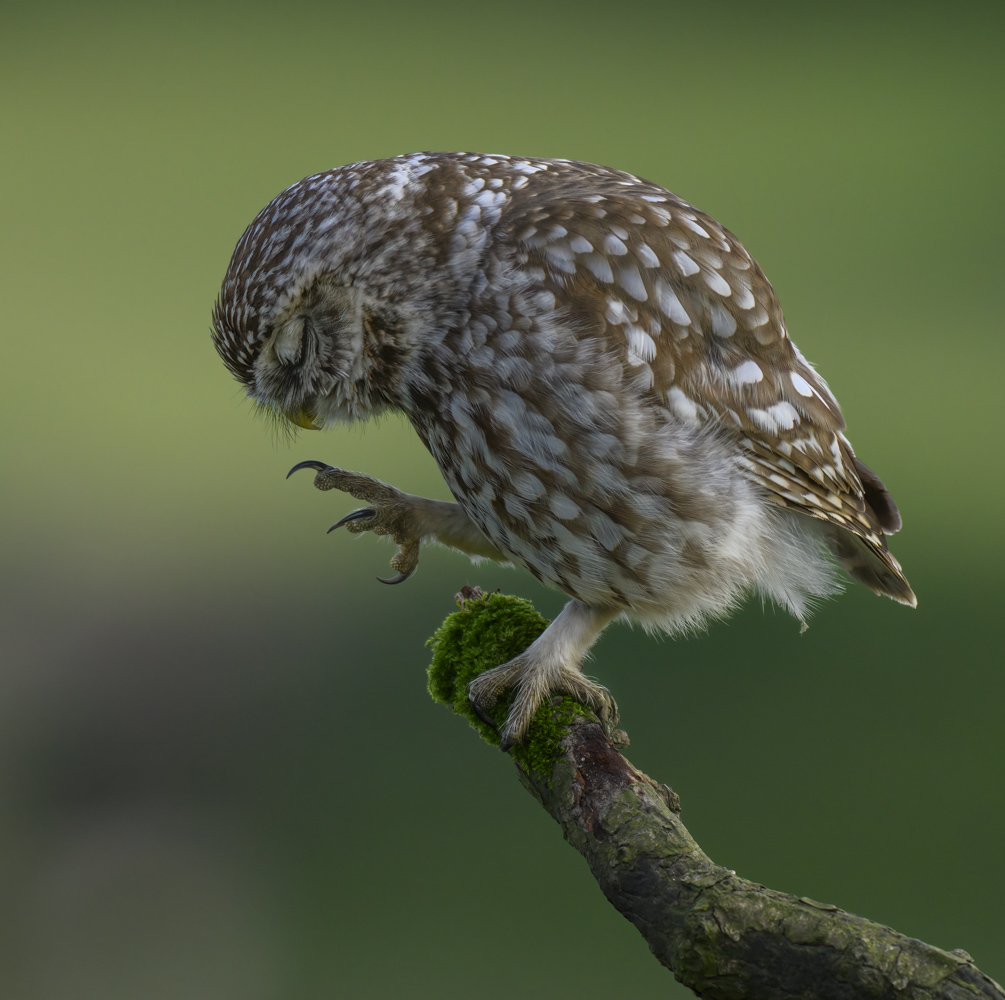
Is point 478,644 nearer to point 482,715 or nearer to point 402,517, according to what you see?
point 482,715

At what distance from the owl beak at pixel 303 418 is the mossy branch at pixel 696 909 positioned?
53 centimetres

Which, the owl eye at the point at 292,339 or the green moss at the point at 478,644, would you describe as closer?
the owl eye at the point at 292,339

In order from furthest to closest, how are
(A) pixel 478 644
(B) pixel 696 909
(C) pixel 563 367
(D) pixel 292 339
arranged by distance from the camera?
(A) pixel 478 644
(D) pixel 292 339
(C) pixel 563 367
(B) pixel 696 909

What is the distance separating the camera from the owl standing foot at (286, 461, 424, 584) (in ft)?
5.41

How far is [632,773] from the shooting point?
1.30m

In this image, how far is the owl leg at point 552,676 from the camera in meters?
1.47

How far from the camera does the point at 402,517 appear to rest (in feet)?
5.59

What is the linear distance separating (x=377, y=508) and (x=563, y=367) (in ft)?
1.76

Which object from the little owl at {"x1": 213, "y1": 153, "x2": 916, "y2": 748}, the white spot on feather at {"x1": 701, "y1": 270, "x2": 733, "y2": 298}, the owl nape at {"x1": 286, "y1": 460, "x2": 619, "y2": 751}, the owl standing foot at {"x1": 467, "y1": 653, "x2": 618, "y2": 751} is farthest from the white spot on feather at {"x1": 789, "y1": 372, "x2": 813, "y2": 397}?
the owl standing foot at {"x1": 467, "y1": 653, "x2": 618, "y2": 751}

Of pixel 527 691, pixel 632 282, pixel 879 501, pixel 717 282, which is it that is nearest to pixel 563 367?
pixel 632 282

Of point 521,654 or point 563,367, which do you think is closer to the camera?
point 563,367

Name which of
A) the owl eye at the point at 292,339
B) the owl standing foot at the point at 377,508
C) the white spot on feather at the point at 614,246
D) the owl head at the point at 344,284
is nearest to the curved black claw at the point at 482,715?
the owl standing foot at the point at 377,508

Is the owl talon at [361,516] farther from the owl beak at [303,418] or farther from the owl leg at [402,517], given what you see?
the owl beak at [303,418]

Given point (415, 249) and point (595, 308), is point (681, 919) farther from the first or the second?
point (415, 249)
